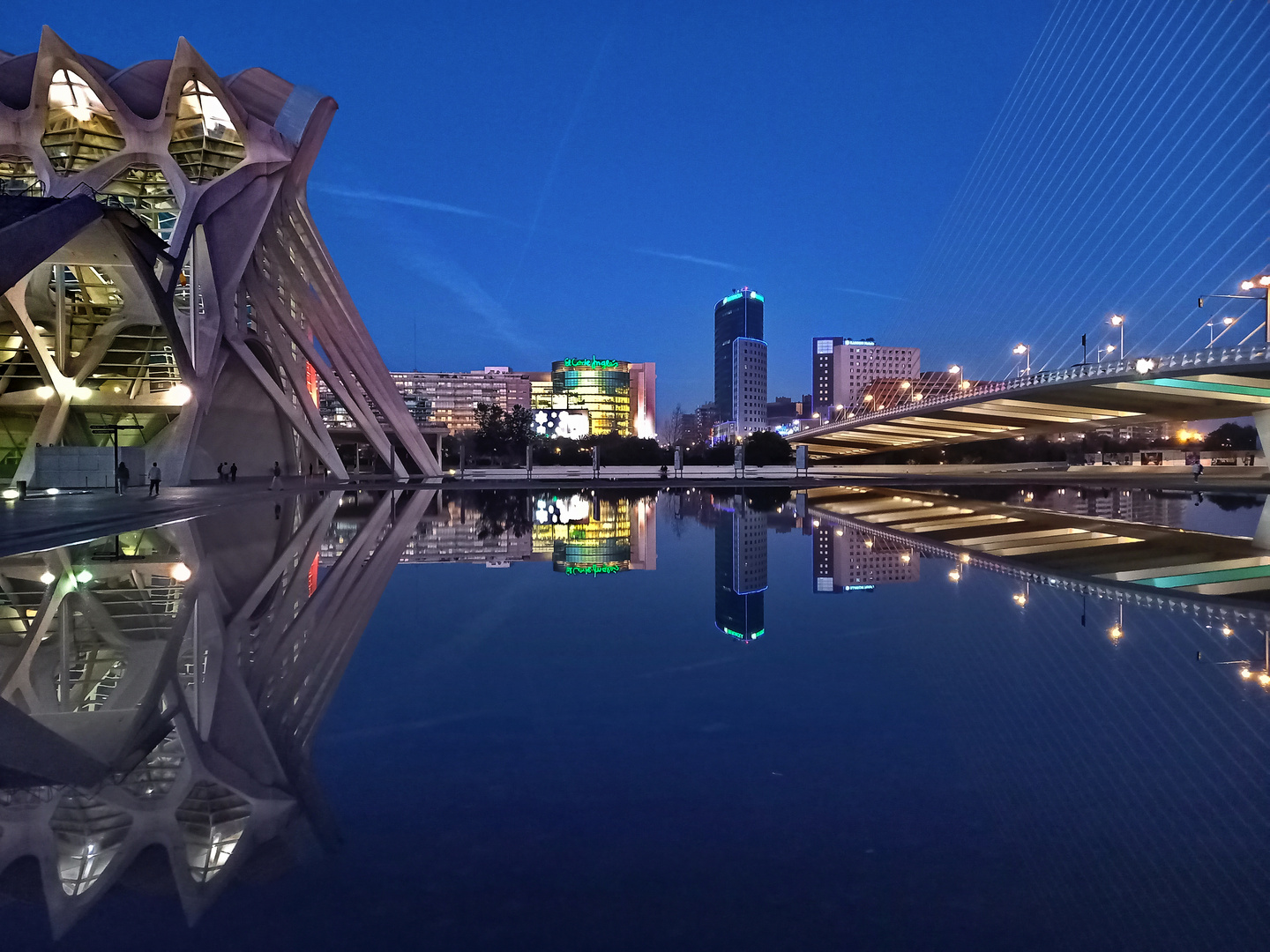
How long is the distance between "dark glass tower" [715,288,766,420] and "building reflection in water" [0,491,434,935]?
177 metres

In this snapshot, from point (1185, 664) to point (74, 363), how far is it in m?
31.0

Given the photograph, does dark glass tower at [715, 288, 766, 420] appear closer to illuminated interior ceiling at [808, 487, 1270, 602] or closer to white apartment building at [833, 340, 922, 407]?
white apartment building at [833, 340, 922, 407]

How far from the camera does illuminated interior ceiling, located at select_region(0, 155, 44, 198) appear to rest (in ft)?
89.2

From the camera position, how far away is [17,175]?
94.3ft

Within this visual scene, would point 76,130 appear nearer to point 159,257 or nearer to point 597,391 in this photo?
point 159,257

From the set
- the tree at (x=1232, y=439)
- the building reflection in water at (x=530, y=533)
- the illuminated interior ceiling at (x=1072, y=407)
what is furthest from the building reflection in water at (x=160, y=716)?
the tree at (x=1232, y=439)

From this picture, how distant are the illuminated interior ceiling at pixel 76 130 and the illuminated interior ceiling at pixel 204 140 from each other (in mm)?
1820

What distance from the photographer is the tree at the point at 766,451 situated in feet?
191

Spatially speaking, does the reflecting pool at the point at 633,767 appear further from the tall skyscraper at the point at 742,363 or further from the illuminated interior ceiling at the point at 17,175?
the tall skyscraper at the point at 742,363

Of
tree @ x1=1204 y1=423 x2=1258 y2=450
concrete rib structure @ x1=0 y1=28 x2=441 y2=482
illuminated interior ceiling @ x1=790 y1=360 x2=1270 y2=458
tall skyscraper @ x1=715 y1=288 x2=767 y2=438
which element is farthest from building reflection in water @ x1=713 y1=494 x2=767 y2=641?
tall skyscraper @ x1=715 y1=288 x2=767 y2=438

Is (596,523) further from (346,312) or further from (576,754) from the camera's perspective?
(346,312)

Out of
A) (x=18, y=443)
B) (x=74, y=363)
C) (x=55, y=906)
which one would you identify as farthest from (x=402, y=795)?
(x=18, y=443)

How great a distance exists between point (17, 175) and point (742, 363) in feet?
501

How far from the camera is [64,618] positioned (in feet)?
21.5
